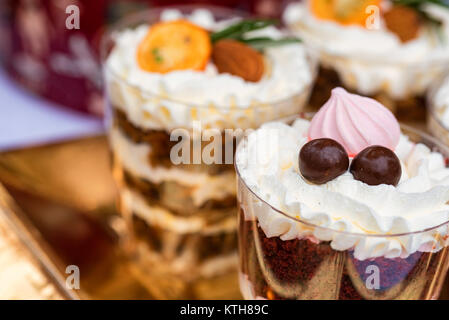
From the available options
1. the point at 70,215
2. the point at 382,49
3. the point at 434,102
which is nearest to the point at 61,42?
the point at 70,215

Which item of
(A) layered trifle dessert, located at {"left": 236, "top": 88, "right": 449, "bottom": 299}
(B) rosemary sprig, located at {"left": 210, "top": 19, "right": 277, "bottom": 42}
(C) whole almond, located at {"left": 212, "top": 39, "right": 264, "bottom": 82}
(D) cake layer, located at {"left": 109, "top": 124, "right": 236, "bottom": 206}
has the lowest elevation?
(D) cake layer, located at {"left": 109, "top": 124, "right": 236, "bottom": 206}

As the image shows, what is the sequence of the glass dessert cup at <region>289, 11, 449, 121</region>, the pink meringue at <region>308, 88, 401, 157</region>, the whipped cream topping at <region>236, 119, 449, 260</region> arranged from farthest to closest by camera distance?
the glass dessert cup at <region>289, 11, 449, 121</region>, the pink meringue at <region>308, 88, 401, 157</region>, the whipped cream topping at <region>236, 119, 449, 260</region>

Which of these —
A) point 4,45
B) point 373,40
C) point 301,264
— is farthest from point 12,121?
point 301,264

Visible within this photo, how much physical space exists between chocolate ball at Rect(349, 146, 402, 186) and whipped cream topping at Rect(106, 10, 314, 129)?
1.00ft

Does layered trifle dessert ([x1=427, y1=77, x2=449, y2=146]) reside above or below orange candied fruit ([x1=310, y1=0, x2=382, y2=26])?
below

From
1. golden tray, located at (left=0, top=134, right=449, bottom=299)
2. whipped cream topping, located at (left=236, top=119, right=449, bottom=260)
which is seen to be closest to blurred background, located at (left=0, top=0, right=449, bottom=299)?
golden tray, located at (left=0, top=134, right=449, bottom=299)

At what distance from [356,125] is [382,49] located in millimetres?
583

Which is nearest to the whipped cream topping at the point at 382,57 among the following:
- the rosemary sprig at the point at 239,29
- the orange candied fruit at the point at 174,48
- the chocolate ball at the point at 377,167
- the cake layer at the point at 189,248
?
the rosemary sprig at the point at 239,29

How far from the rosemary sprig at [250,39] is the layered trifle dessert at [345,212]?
0.38 meters

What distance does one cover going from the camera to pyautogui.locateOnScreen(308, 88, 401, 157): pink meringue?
0.86 m

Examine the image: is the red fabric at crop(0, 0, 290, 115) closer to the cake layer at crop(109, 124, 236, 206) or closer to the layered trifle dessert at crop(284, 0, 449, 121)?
the layered trifle dessert at crop(284, 0, 449, 121)

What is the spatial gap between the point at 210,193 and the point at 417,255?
48 cm

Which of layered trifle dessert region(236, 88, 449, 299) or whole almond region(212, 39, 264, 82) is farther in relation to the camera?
whole almond region(212, 39, 264, 82)

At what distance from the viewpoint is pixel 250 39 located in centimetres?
123
